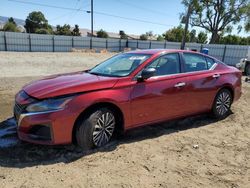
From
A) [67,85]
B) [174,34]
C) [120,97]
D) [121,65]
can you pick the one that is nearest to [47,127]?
[67,85]

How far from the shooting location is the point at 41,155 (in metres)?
3.83

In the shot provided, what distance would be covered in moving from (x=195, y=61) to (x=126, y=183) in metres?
3.07

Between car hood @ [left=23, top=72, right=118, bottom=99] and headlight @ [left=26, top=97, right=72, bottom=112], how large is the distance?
0.09m

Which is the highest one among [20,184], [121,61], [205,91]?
[121,61]

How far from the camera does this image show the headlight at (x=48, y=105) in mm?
3617

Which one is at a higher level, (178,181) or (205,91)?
(205,91)

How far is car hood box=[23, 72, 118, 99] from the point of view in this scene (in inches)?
148

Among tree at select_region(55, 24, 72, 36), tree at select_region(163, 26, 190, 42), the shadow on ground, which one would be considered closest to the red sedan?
the shadow on ground

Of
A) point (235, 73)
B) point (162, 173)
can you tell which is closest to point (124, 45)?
point (235, 73)

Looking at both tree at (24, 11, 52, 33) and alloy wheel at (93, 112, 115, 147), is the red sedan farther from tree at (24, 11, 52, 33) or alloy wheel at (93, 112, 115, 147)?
tree at (24, 11, 52, 33)

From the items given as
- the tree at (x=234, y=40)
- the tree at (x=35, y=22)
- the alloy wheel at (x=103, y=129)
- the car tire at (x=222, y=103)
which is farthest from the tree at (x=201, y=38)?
the alloy wheel at (x=103, y=129)

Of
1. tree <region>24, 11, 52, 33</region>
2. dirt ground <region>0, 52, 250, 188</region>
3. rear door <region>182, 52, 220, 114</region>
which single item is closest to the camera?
dirt ground <region>0, 52, 250, 188</region>

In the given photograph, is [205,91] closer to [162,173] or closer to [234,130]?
[234,130]

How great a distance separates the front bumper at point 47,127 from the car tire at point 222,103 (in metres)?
3.22
